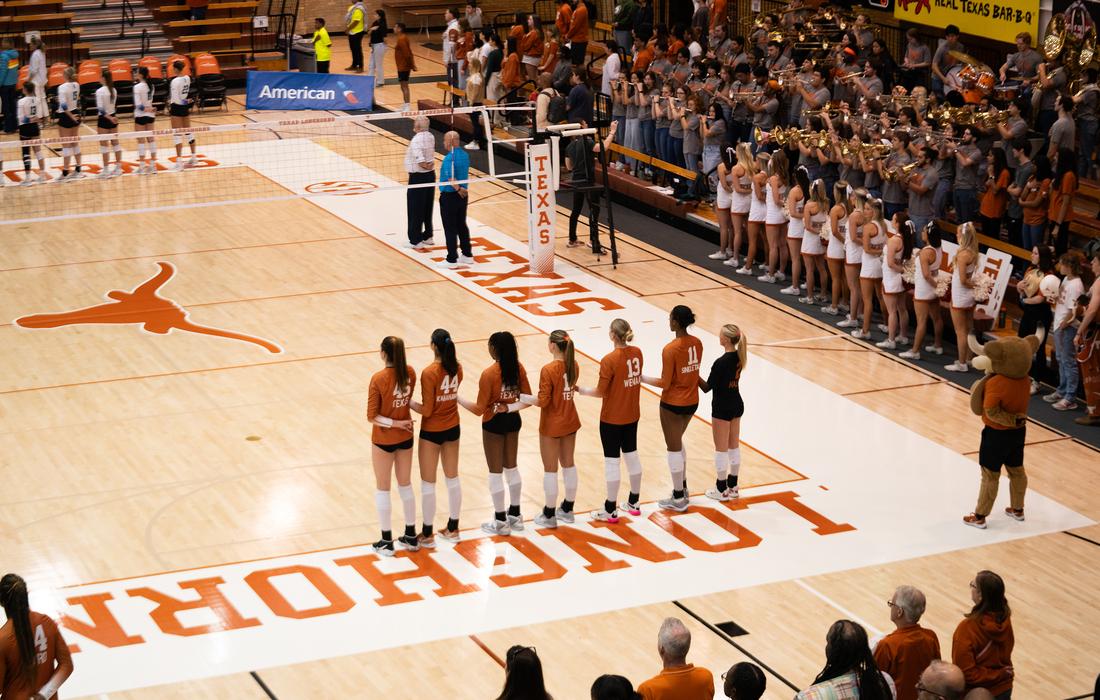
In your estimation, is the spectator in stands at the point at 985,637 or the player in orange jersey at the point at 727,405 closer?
the spectator in stands at the point at 985,637

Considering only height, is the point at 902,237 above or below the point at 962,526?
above

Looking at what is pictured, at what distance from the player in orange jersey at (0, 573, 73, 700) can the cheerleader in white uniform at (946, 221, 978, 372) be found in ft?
35.0

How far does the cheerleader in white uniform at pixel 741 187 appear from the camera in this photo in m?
→ 18.8

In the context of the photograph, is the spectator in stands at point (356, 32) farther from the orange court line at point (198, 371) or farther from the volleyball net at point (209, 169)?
the orange court line at point (198, 371)

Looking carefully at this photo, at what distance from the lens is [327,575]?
36.8 feet

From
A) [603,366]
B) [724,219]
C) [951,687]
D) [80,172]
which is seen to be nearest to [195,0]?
[80,172]

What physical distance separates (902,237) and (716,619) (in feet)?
23.1

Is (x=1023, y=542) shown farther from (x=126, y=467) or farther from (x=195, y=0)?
(x=195, y=0)

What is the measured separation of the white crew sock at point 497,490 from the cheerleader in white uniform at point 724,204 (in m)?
8.40

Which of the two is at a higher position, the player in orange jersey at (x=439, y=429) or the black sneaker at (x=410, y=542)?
the player in orange jersey at (x=439, y=429)

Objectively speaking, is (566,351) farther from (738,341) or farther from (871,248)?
(871,248)

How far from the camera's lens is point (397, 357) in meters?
10.9

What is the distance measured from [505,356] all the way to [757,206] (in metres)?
8.27

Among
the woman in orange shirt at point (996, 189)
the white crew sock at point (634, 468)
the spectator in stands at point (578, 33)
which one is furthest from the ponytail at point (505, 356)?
the spectator in stands at point (578, 33)
